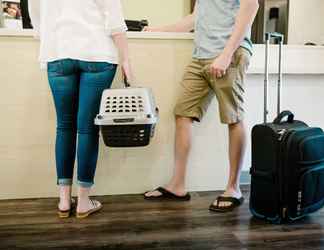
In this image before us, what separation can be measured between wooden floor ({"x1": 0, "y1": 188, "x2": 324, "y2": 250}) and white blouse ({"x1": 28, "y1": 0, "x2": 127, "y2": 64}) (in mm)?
689

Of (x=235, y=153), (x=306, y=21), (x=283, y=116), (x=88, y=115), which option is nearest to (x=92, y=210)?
(x=88, y=115)

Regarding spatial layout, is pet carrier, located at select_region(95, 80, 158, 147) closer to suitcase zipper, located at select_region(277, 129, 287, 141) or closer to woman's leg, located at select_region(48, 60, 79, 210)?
woman's leg, located at select_region(48, 60, 79, 210)

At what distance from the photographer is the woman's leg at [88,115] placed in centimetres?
171

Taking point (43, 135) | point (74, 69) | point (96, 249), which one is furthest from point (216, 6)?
point (96, 249)

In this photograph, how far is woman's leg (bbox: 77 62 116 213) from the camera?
171 centimetres

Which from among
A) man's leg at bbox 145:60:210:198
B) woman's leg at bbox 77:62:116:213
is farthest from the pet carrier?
man's leg at bbox 145:60:210:198

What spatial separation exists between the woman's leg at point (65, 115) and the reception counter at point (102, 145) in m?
0.25

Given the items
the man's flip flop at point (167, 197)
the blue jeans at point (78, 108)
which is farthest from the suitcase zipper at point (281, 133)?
the blue jeans at point (78, 108)

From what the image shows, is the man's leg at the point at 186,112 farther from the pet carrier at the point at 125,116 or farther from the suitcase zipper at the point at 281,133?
the suitcase zipper at the point at 281,133

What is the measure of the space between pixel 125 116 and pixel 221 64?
504mm

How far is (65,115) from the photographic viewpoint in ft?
5.81

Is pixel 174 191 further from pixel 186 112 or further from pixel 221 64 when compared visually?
pixel 221 64

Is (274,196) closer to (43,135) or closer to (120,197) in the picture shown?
(120,197)

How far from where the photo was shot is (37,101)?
199cm
